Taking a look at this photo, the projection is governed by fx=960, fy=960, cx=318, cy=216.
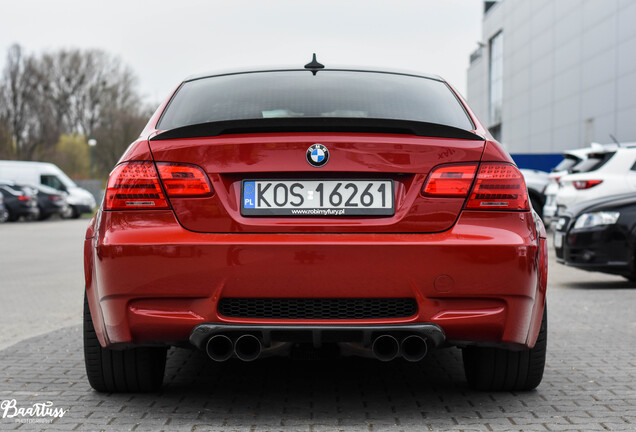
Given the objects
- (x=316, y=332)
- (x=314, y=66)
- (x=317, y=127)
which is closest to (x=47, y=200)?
(x=314, y=66)

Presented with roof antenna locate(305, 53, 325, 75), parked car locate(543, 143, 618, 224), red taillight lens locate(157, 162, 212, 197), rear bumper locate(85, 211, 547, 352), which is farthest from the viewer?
parked car locate(543, 143, 618, 224)

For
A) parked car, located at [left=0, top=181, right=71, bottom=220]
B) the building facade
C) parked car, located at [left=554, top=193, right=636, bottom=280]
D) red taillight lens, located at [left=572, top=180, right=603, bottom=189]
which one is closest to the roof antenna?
parked car, located at [left=554, top=193, right=636, bottom=280]

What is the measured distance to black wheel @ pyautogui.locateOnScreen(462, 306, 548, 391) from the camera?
4492 millimetres

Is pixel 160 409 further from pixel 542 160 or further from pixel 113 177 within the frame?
pixel 542 160

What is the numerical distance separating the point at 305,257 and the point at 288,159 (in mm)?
417

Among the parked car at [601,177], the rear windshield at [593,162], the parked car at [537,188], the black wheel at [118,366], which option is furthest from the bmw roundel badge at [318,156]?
the parked car at [537,188]

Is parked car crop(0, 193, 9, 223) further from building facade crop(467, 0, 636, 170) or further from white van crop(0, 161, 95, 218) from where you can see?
building facade crop(467, 0, 636, 170)

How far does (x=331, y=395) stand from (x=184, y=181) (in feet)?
4.43

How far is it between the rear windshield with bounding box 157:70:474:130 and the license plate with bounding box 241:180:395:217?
0.40 meters

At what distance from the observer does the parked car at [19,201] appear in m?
33.6

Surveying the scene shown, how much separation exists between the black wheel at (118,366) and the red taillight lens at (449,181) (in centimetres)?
154

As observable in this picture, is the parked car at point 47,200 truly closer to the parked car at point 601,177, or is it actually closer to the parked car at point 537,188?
the parked car at point 537,188

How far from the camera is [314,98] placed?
4523 millimetres

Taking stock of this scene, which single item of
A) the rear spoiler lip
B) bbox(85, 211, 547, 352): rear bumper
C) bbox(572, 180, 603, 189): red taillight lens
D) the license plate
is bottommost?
bbox(85, 211, 547, 352): rear bumper
